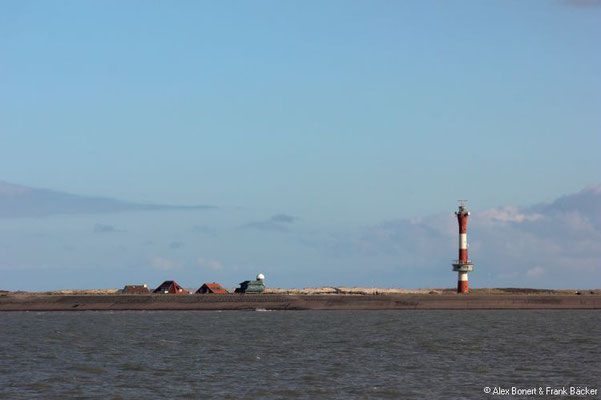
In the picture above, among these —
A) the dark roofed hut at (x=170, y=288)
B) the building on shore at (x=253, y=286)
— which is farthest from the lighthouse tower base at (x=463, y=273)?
the dark roofed hut at (x=170, y=288)

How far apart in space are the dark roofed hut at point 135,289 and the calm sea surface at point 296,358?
49711 millimetres

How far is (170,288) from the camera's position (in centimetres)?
14812

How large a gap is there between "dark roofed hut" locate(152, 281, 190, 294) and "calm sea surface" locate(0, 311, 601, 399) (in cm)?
5059

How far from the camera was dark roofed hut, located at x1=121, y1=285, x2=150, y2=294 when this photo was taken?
146775 mm

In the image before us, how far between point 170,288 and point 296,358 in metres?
92.0

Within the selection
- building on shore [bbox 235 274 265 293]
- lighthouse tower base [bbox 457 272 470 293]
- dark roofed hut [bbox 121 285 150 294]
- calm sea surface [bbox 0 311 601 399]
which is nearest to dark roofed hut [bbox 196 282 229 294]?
building on shore [bbox 235 274 265 293]

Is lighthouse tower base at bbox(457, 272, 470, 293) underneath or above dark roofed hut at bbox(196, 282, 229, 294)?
above

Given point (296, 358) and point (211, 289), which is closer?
point (296, 358)

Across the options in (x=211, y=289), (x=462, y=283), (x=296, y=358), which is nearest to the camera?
(x=296, y=358)

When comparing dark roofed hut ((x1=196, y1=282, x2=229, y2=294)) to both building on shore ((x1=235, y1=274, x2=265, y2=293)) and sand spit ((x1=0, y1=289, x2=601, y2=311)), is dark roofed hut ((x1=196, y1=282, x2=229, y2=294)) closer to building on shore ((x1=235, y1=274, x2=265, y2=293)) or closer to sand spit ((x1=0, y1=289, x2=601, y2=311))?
building on shore ((x1=235, y1=274, x2=265, y2=293))

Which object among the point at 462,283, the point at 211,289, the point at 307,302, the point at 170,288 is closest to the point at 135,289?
the point at 170,288

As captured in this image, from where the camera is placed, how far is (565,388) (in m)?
44.4

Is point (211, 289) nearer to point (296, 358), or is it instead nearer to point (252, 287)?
point (252, 287)

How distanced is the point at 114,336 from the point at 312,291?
80.0 metres
